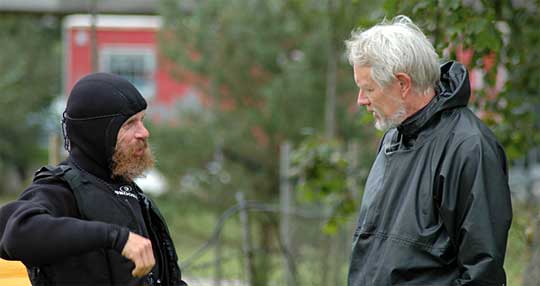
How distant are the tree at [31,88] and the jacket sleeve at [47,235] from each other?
25.7 meters

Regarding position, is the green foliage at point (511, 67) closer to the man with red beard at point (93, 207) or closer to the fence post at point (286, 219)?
the fence post at point (286, 219)

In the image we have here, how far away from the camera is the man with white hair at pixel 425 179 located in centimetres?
267

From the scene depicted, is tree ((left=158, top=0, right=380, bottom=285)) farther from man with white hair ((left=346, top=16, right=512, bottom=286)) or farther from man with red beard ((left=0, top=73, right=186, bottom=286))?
man with red beard ((left=0, top=73, right=186, bottom=286))

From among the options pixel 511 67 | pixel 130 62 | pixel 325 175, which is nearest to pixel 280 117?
pixel 325 175

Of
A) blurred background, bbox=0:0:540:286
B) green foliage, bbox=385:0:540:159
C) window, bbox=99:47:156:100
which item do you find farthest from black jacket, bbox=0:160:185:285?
window, bbox=99:47:156:100

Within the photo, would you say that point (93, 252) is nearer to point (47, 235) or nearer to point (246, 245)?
point (47, 235)

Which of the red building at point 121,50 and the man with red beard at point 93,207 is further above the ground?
the man with red beard at point 93,207

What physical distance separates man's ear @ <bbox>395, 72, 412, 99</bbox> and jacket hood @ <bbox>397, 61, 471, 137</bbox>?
0.22 ft

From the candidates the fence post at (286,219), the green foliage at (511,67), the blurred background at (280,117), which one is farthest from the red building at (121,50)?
the green foliage at (511,67)

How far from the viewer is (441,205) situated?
8.87 feet

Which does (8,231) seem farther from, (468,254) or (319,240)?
(319,240)

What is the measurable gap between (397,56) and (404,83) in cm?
9

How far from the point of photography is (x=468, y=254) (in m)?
2.66

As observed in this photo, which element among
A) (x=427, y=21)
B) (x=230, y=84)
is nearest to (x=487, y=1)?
(x=427, y=21)
